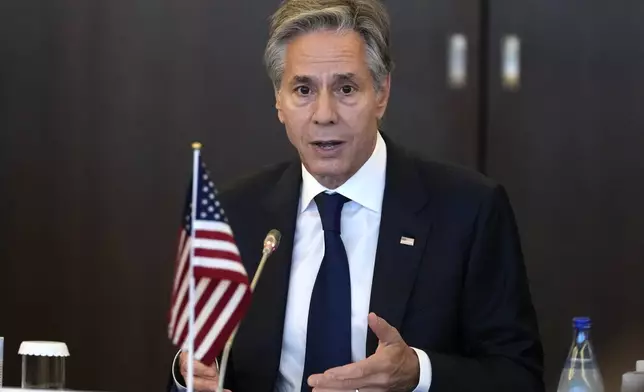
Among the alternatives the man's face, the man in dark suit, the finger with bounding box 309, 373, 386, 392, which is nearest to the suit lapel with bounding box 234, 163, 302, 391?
the man in dark suit

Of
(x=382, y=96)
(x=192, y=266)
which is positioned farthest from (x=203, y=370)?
(x=382, y=96)

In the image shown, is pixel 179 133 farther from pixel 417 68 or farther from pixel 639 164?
pixel 639 164

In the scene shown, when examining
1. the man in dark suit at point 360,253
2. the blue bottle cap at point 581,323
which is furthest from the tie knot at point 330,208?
the blue bottle cap at point 581,323

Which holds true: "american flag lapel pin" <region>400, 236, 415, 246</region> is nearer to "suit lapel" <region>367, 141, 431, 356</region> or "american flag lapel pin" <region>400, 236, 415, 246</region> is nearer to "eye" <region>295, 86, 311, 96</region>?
"suit lapel" <region>367, 141, 431, 356</region>

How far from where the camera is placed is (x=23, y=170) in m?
4.00

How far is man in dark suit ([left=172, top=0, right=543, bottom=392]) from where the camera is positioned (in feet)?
8.13

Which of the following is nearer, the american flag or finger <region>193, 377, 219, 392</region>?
the american flag

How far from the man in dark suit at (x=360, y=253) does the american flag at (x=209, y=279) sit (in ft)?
1.55

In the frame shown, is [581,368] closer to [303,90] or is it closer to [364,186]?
[364,186]

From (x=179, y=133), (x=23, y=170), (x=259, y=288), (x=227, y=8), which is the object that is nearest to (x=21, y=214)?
(x=23, y=170)

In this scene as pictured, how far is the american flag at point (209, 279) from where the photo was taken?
1.93 metres

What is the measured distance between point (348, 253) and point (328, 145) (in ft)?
0.78

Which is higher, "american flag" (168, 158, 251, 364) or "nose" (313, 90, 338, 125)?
"nose" (313, 90, 338, 125)

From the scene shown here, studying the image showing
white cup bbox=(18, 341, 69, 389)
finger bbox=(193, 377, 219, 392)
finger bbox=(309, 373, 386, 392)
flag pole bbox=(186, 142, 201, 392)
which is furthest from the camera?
white cup bbox=(18, 341, 69, 389)
